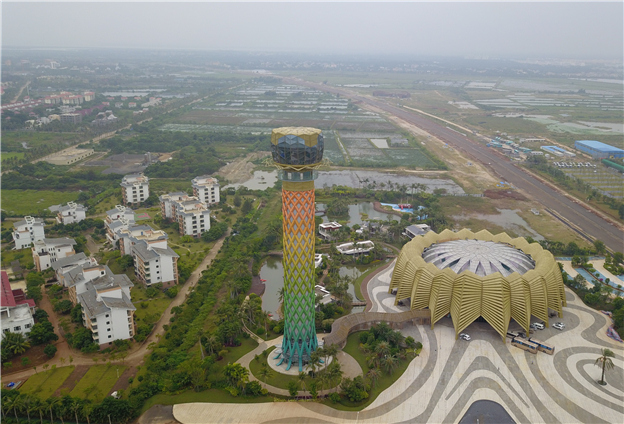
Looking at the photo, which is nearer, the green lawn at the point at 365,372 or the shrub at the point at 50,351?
the green lawn at the point at 365,372

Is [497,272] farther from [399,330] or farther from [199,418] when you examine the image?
[199,418]

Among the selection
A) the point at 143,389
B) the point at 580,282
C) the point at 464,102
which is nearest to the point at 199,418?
the point at 143,389

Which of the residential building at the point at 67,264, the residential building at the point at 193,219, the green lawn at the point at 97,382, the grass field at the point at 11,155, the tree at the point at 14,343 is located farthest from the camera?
the grass field at the point at 11,155

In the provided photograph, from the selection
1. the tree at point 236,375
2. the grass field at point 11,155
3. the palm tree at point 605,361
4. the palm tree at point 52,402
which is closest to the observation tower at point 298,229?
the tree at point 236,375

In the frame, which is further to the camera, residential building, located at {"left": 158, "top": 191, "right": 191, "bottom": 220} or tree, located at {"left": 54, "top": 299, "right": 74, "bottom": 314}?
residential building, located at {"left": 158, "top": 191, "right": 191, "bottom": 220}

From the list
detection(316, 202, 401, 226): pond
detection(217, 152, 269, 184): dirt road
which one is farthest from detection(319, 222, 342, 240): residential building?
detection(217, 152, 269, 184): dirt road

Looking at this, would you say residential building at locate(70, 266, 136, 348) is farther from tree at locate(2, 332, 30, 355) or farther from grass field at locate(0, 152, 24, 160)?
grass field at locate(0, 152, 24, 160)

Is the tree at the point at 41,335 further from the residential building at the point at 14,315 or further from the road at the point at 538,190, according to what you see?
the road at the point at 538,190
